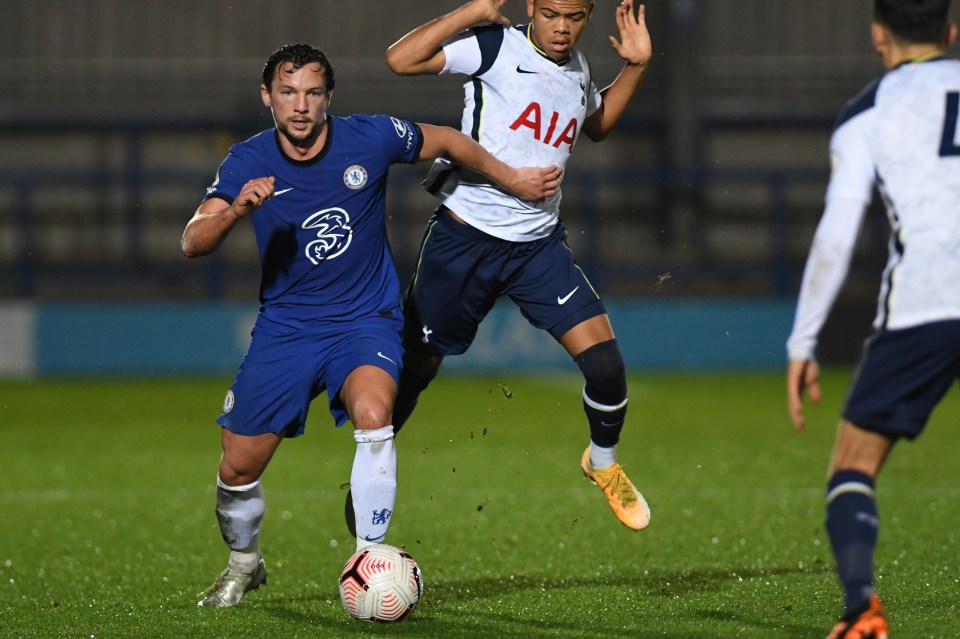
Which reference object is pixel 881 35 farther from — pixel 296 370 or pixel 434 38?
pixel 296 370

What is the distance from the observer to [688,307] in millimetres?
14211

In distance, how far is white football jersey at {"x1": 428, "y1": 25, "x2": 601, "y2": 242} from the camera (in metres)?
5.35

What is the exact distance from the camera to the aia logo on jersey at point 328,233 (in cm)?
493

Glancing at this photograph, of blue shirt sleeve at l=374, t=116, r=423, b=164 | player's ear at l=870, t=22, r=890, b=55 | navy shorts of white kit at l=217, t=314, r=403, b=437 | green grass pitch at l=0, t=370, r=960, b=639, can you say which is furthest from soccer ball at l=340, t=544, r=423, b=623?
player's ear at l=870, t=22, r=890, b=55

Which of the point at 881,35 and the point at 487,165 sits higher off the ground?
the point at 881,35

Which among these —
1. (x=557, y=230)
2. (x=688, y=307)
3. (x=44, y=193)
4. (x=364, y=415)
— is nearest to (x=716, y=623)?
(x=364, y=415)

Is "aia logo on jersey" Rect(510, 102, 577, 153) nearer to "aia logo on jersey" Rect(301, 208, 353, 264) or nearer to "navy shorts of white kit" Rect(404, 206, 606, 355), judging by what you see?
"navy shorts of white kit" Rect(404, 206, 606, 355)

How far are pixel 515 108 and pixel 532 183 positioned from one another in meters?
0.35

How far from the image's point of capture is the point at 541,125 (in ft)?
17.6

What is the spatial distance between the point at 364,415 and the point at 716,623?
4.30 ft

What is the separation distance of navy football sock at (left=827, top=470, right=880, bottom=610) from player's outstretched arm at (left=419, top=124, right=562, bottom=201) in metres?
1.92

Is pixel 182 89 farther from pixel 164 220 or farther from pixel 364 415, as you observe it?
pixel 364 415

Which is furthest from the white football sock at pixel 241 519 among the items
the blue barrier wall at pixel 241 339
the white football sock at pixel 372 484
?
the blue barrier wall at pixel 241 339

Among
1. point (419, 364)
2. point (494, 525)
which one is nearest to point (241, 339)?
point (494, 525)
